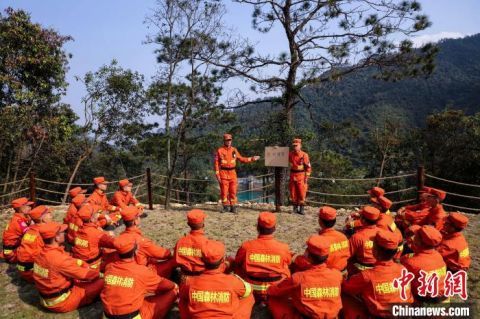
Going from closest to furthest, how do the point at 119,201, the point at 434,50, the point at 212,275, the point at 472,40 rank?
the point at 212,275 < the point at 119,201 < the point at 434,50 < the point at 472,40

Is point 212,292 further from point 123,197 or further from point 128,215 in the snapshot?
point 123,197

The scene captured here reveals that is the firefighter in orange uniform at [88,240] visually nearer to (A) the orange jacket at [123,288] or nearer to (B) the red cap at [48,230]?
(B) the red cap at [48,230]

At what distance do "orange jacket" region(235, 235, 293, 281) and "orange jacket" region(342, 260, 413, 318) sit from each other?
90 cm

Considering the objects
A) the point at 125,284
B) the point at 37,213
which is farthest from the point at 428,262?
the point at 37,213

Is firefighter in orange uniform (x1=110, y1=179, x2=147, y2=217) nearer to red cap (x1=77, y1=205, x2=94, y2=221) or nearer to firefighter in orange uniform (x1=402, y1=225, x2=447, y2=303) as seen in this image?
red cap (x1=77, y1=205, x2=94, y2=221)

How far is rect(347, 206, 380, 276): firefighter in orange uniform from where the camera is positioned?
442 centimetres

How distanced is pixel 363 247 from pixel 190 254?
2026 mm

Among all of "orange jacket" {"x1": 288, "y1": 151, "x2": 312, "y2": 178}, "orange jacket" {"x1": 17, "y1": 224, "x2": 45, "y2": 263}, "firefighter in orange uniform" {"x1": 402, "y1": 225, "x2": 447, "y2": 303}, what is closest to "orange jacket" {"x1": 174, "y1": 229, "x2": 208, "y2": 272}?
"orange jacket" {"x1": 17, "y1": 224, "x2": 45, "y2": 263}

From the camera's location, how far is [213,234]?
7113 millimetres

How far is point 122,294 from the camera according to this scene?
369 cm

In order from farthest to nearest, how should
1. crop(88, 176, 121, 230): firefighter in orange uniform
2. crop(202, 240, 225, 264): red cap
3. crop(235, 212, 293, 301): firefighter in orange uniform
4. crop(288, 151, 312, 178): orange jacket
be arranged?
1. crop(288, 151, 312, 178): orange jacket
2. crop(88, 176, 121, 230): firefighter in orange uniform
3. crop(235, 212, 293, 301): firefighter in orange uniform
4. crop(202, 240, 225, 264): red cap

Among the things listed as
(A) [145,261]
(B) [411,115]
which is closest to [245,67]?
(A) [145,261]

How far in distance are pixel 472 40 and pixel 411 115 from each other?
228 feet

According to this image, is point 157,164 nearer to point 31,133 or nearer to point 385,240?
point 31,133
